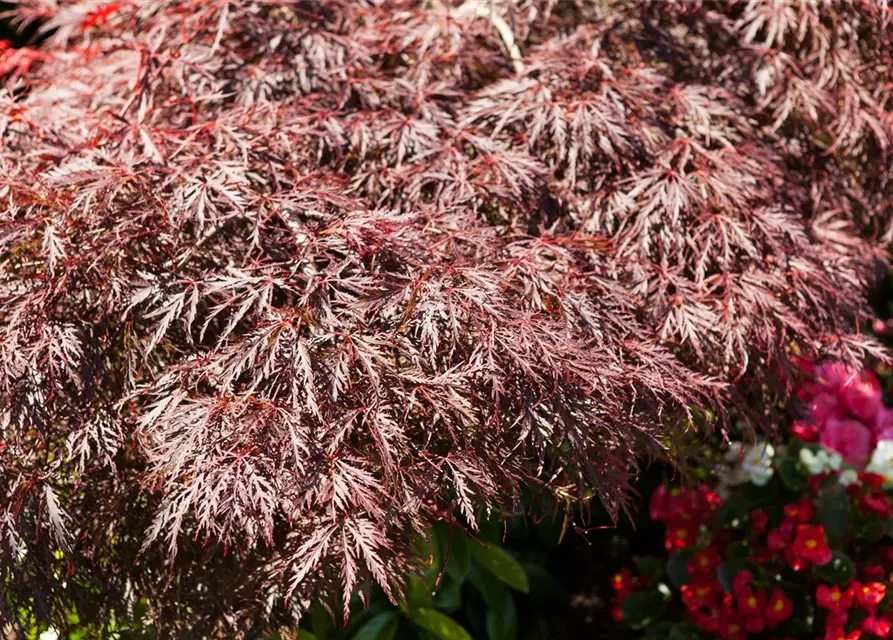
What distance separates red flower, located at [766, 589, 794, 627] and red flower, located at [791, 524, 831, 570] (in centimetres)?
11

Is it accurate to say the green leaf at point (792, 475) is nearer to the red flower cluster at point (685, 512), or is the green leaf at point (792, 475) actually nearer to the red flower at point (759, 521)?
the red flower at point (759, 521)

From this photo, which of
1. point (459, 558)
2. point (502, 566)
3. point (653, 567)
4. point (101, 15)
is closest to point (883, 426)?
point (653, 567)

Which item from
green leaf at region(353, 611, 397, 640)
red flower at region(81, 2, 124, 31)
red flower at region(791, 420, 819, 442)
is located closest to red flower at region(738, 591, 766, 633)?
red flower at region(791, 420, 819, 442)

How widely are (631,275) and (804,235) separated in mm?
478

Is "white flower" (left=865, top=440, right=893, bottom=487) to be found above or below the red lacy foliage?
below

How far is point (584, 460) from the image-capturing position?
5.42 feet

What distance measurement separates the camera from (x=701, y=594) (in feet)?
8.62

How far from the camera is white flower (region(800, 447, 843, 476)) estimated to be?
269cm

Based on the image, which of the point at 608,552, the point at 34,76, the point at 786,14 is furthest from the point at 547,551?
the point at 34,76

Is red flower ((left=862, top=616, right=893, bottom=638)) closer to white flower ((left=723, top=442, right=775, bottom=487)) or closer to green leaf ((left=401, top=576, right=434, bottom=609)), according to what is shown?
white flower ((left=723, top=442, right=775, bottom=487))

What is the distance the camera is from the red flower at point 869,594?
2.46 m

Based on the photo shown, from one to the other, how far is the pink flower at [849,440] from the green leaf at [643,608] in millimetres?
720

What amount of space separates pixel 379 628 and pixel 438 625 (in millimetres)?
157

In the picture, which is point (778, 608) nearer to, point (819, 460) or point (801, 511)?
point (801, 511)
